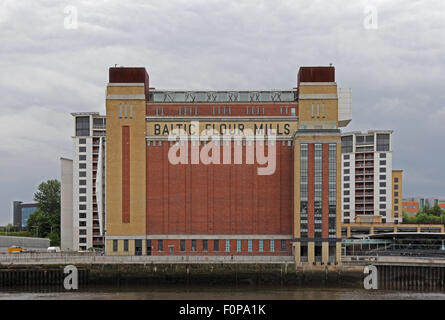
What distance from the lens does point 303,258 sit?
92.5m

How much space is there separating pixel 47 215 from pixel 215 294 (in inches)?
4296

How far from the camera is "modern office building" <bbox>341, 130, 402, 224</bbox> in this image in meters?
163

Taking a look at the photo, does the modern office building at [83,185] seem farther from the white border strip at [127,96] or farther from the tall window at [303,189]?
the tall window at [303,189]

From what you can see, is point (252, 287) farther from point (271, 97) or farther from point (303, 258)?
point (271, 97)

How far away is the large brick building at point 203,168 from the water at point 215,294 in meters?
17.0

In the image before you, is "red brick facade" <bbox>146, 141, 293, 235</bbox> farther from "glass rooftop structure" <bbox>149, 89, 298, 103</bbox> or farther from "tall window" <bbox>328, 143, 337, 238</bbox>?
"tall window" <bbox>328, 143, 337, 238</bbox>

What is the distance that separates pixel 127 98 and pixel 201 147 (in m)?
14.7

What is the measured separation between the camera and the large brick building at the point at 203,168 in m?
101

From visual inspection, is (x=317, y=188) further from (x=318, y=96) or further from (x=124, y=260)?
(x=124, y=260)

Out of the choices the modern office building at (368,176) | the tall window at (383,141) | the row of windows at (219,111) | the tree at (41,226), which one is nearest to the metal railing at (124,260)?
the row of windows at (219,111)

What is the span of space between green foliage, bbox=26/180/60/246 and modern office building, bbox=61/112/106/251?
15.1m

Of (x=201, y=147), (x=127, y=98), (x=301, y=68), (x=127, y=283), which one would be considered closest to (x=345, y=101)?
(x=301, y=68)
